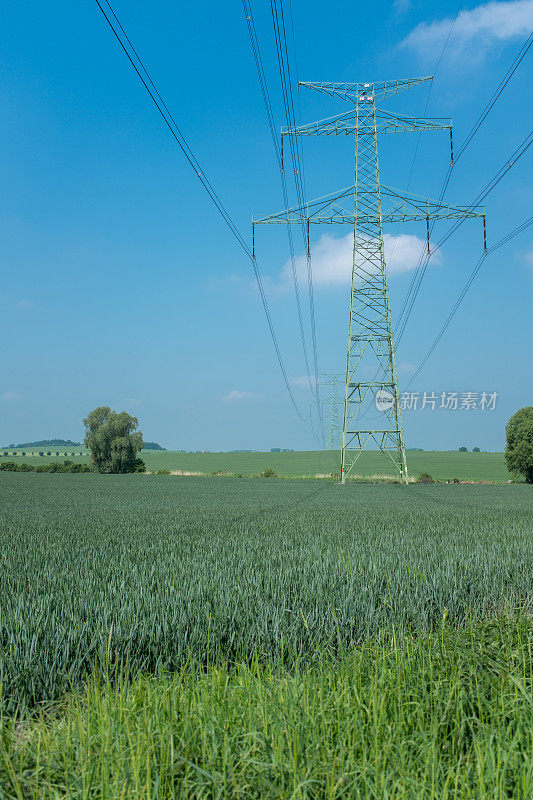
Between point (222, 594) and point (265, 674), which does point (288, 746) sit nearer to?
point (265, 674)

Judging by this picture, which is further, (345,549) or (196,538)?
(196,538)

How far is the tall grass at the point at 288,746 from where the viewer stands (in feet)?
8.13

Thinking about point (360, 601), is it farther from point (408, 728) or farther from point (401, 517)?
point (401, 517)

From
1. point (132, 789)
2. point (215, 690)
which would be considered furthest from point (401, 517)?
point (132, 789)

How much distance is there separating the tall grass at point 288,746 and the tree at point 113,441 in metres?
89.0

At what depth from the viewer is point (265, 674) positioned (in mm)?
4020

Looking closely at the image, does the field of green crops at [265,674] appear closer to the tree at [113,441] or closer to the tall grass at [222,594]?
the tall grass at [222,594]

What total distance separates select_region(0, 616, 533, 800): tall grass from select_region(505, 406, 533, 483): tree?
6376cm

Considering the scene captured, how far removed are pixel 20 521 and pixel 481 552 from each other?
1454 cm

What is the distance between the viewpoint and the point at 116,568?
7996 mm

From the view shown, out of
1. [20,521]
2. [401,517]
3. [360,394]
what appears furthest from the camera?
[360,394]

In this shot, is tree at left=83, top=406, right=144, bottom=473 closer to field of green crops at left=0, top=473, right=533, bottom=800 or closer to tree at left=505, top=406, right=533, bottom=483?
tree at left=505, top=406, right=533, bottom=483

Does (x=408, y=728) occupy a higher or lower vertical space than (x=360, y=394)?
lower

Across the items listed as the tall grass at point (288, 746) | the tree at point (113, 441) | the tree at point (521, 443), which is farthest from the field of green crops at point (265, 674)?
the tree at point (113, 441)
